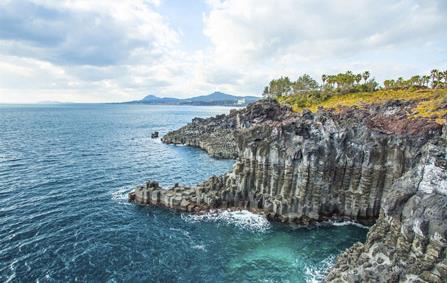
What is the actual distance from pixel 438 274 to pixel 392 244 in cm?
480

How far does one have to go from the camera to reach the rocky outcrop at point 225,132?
106438 millimetres

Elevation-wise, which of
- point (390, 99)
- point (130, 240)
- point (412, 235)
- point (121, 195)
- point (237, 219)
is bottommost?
point (130, 240)

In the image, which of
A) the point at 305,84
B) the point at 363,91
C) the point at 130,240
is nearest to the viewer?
the point at 130,240

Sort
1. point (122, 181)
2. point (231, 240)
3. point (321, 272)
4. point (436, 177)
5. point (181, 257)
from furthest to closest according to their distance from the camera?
point (122, 181), point (231, 240), point (181, 257), point (321, 272), point (436, 177)

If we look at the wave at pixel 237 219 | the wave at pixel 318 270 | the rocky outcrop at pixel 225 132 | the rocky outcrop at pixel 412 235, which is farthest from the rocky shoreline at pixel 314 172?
the rocky outcrop at pixel 225 132

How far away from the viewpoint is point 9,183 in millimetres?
64125

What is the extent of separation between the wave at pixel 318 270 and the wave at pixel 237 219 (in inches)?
417

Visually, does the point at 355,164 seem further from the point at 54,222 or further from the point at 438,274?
the point at 54,222

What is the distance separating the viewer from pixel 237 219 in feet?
164

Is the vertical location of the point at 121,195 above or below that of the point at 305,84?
below

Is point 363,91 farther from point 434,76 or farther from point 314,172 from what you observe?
point 314,172

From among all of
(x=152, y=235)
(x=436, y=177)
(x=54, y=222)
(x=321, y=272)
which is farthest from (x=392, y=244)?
(x=54, y=222)

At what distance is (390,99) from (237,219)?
2779 inches

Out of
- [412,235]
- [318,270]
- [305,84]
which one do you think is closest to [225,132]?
[305,84]
